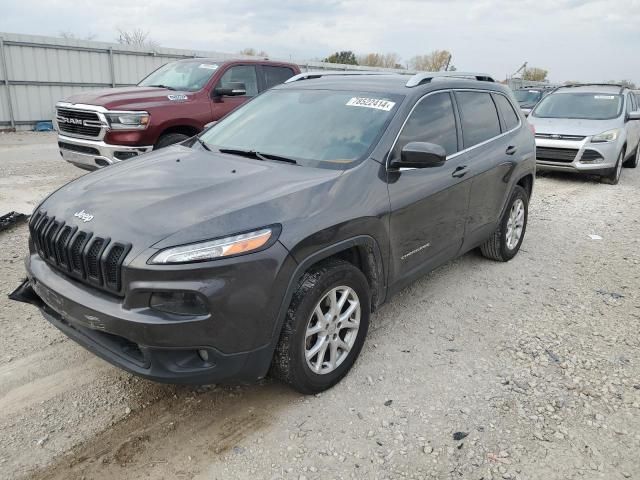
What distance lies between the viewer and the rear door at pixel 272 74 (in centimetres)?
884

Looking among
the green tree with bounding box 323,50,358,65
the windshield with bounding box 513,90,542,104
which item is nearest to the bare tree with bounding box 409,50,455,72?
the green tree with bounding box 323,50,358,65

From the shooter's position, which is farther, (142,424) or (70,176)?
(70,176)

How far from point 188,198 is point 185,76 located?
6.06m

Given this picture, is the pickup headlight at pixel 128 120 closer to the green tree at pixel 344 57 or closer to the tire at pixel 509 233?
the tire at pixel 509 233

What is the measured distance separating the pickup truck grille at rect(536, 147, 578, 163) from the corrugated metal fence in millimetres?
8121

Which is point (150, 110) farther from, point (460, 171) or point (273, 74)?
point (460, 171)

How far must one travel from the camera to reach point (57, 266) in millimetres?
2781

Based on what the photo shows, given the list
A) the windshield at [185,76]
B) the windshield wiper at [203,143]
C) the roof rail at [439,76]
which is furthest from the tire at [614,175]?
the windshield wiper at [203,143]

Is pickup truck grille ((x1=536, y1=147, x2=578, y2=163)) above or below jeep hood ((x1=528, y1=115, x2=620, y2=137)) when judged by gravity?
below

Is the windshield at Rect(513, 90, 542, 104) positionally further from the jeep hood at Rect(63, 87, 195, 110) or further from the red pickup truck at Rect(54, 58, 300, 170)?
the jeep hood at Rect(63, 87, 195, 110)

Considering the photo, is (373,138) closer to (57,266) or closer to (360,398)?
(360,398)

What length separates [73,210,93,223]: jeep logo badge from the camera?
2668 millimetres

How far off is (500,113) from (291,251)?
123 inches

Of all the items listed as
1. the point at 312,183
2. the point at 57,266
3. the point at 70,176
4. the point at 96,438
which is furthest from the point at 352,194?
the point at 70,176
